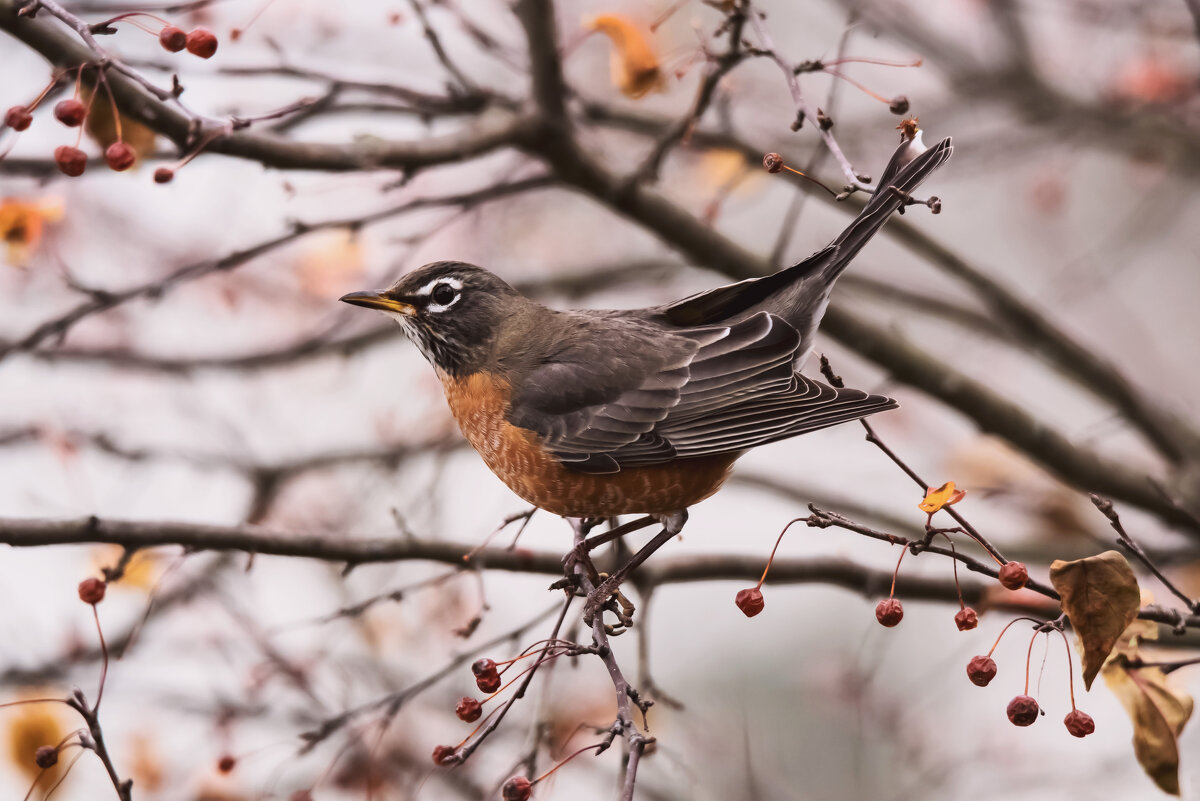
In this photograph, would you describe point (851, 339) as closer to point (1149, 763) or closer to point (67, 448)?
point (1149, 763)

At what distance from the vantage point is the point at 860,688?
365 cm

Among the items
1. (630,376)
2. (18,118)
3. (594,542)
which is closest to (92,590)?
(18,118)

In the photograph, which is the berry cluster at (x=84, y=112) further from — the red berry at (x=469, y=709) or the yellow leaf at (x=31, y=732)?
the yellow leaf at (x=31, y=732)

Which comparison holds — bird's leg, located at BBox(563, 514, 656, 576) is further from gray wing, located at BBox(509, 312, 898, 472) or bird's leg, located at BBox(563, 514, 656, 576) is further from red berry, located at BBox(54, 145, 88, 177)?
red berry, located at BBox(54, 145, 88, 177)

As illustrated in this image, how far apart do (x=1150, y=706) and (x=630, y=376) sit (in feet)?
4.78

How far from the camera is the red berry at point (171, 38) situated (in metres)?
2.38

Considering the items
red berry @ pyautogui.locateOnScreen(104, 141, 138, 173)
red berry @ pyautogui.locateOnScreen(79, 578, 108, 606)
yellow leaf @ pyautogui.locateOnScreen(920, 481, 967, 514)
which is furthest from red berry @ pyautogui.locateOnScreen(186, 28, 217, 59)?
yellow leaf @ pyautogui.locateOnScreen(920, 481, 967, 514)

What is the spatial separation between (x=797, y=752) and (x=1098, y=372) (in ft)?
8.69

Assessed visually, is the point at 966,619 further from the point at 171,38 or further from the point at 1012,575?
the point at 171,38

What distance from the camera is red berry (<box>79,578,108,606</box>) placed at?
8.32 feet

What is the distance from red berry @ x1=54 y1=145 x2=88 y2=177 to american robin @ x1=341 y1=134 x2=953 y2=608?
686mm

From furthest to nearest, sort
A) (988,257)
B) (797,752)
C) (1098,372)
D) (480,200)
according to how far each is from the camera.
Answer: (988,257), (797,752), (1098,372), (480,200)

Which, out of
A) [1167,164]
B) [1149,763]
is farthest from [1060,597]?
[1167,164]

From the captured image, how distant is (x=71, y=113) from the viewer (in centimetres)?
243
